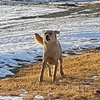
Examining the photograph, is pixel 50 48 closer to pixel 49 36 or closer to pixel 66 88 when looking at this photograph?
pixel 49 36

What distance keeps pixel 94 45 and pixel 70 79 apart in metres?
13.9

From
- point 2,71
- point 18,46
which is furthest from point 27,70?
point 18,46

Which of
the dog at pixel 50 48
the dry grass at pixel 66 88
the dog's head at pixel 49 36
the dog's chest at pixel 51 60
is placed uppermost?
the dog's head at pixel 49 36

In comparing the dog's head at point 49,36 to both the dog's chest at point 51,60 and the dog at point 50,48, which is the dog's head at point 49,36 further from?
the dog's chest at point 51,60

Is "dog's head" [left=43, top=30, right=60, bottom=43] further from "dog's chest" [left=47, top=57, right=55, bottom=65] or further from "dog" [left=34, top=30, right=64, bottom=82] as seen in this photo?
"dog's chest" [left=47, top=57, right=55, bottom=65]

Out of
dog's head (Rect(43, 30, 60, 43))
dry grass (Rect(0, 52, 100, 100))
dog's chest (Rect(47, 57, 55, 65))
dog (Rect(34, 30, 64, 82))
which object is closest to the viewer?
dry grass (Rect(0, 52, 100, 100))

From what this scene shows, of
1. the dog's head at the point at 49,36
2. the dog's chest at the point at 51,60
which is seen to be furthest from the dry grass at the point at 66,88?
the dog's head at the point at 49,36

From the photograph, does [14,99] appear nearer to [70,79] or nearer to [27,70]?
[70,79]

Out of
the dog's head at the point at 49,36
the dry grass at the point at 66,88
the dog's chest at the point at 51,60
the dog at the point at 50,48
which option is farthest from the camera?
the dog's chest at the point at 51,60

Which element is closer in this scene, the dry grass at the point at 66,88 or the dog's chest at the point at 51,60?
the dry grass at the point at 66,88

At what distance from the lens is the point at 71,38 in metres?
29.8

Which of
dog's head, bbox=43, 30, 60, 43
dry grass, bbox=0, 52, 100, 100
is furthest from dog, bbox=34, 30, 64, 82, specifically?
dry grass, bbox=0, 52, 100, 100

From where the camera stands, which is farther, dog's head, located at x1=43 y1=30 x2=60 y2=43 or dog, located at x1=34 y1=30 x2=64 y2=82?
dog, located at x1=34 y1=30 x2=64 y2=82

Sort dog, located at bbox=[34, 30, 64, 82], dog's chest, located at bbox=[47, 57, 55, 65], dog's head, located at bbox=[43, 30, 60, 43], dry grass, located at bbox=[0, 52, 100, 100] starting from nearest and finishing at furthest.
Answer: dry grass, located at bbox=[0, 52, 100, 100], dog's head, located at bbox=[43, 30, 60, 43], dog, located at bbox=[34, 30, 64, 82], dog's chest, located at bbox=[47, 57, 55, 65]
